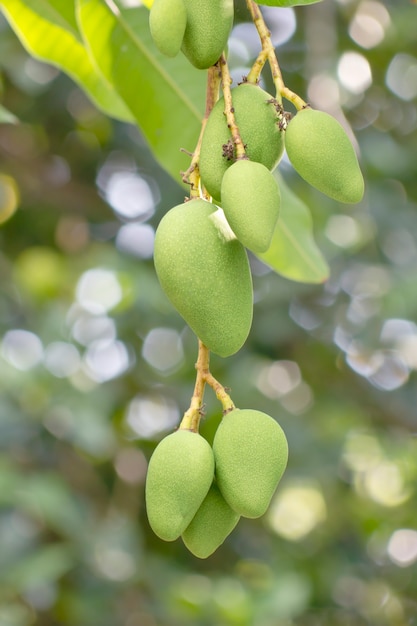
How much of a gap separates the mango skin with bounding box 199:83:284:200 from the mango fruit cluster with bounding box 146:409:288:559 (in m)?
0.16

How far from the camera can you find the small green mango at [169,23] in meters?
0.58

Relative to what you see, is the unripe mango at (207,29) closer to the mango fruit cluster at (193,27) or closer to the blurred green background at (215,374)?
the mango fruit cluster at (193,27)

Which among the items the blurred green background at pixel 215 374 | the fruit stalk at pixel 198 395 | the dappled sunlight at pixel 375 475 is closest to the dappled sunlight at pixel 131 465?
the blurred green background at pixel 215 374

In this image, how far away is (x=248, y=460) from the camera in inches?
23.4

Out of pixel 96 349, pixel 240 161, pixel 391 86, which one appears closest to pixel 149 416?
pixel 96 349

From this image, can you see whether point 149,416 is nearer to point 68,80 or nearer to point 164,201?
point 164,201

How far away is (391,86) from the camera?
8.55ft

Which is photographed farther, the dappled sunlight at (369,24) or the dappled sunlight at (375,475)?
the dappled sunlight at (375,475)

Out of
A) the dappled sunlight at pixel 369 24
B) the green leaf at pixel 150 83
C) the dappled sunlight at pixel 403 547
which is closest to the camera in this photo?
the green leaf at pixel 150 83

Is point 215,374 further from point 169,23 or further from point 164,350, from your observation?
point 169,23

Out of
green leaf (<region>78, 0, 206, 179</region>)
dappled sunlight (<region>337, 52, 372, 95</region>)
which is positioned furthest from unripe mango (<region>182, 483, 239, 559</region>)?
dappled sunlight (<region>337, 52, 372, 95</region>)

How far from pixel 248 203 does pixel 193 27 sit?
0.14 m

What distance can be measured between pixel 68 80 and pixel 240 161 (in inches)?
85.1

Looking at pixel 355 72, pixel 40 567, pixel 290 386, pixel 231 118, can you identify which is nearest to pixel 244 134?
pixel 231 118
